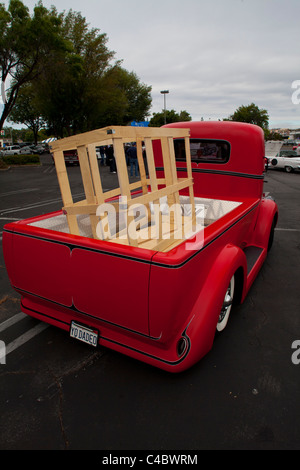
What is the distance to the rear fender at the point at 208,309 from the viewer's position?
216cm

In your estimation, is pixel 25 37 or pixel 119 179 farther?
pixel 25 37

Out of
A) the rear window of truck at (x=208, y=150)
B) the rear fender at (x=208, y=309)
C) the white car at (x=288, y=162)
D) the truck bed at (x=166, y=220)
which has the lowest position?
the white car at (x=288, y=162)

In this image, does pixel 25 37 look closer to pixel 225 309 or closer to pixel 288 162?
pixel 288 162

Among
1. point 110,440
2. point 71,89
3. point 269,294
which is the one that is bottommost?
point 269,294

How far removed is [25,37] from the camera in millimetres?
17484

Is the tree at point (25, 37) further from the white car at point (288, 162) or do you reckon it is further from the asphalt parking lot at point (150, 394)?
the asphalt parking lot at point (150, 394)

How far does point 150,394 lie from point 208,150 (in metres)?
3.46

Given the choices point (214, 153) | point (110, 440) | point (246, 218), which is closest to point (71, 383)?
point (110, 440)

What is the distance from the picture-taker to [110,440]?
1.84 metres

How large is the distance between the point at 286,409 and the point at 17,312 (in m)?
2.73

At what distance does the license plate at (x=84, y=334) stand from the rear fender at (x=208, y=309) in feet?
2.55

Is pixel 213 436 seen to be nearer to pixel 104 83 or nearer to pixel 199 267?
pixel 199 267

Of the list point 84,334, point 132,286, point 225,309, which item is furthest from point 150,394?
point 225,309

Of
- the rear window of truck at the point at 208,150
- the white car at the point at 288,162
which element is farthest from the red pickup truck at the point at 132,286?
the white car at the point at 288,162
